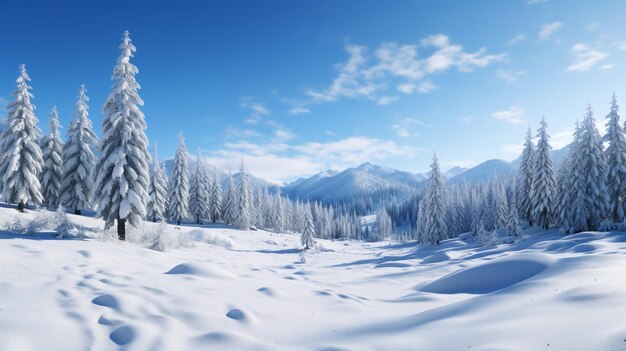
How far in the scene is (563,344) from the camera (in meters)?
5.14

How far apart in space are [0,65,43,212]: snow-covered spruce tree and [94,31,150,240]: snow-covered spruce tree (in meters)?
11.7

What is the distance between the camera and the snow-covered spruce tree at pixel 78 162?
113 ft

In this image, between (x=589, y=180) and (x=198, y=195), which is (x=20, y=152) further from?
(x=589, y=180)

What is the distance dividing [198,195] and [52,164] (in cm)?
2821

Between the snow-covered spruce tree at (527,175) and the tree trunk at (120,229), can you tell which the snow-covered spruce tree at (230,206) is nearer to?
the tree trunk at (120,229)

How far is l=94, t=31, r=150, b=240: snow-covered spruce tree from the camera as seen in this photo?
22094 millimetres

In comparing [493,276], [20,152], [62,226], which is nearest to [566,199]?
[493,276]

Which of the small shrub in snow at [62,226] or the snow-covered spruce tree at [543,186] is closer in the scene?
the small shrub in snow at [62,226]

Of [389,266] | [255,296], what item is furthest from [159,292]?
[389,266]

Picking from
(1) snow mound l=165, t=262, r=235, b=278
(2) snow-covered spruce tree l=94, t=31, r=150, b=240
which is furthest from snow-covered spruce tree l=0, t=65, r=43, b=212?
(1) snow mound l=165, t=262, r=235, b=278

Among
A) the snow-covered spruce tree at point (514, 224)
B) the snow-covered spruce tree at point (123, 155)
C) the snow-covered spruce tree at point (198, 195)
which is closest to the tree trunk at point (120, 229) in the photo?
the snow-covered spruce tree at point (123, 155)

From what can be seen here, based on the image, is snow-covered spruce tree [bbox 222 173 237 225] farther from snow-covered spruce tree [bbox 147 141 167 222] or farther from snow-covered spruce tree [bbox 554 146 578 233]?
snow-covered spruce tree [bbox 554 146 578 233]

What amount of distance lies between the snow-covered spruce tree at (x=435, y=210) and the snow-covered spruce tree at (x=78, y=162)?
142 ft

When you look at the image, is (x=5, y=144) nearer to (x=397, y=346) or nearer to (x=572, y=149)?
(x=397, y=346)
